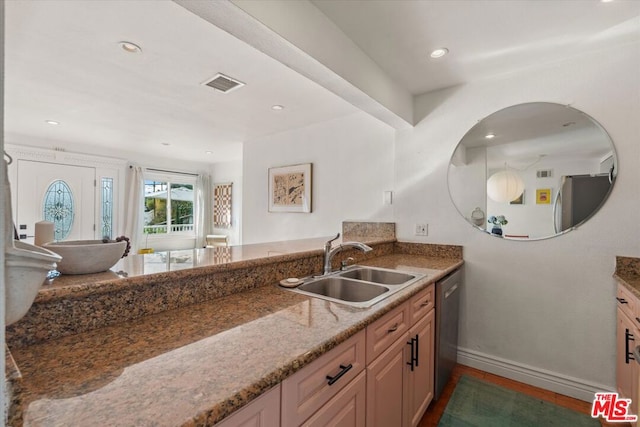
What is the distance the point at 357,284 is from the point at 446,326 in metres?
0.75

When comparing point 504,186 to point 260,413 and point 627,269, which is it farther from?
point 260,413

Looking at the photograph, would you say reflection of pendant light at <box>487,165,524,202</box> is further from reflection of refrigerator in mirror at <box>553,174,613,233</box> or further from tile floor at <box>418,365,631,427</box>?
tile floor at <box>418,365,631,427</box>

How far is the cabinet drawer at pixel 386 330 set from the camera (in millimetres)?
1124

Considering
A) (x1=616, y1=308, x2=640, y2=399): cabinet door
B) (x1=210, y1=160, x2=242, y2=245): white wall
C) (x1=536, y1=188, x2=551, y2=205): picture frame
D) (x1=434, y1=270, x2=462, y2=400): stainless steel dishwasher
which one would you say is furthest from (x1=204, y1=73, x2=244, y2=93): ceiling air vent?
(x1=210, y1=160, x2=242, y2=245): white wall

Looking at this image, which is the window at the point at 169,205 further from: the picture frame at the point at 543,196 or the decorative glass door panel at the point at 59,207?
the picture frame at the point at 543,196

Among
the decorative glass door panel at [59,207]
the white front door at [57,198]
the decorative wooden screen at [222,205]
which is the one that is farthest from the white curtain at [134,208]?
the decorative wooden screen at [222,205]

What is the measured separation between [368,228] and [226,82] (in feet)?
5.98

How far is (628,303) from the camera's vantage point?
1.55 m

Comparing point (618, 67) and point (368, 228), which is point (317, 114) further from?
point (618, 67)

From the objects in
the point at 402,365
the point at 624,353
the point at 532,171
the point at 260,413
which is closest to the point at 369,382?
the point at 402,365

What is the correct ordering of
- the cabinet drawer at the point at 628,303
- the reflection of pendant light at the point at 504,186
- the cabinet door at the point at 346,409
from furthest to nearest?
the reflection of pendant light at the point at 504,186, the cabinet drawer at the point at 628,303, the cabinet door at the point at 346,409

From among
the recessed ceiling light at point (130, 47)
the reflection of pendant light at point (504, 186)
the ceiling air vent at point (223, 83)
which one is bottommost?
the reflection of pendant light at point (504, 186)

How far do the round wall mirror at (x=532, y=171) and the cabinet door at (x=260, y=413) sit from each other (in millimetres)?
2116

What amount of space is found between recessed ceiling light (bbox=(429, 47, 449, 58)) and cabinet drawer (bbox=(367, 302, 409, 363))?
5.33 ft
